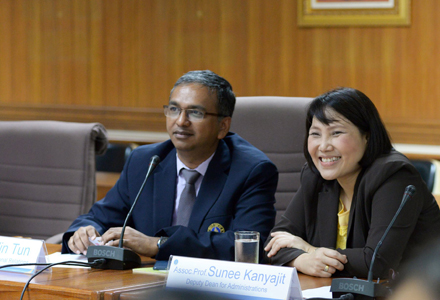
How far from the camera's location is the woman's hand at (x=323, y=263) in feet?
5.16

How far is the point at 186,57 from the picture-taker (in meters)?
4.64

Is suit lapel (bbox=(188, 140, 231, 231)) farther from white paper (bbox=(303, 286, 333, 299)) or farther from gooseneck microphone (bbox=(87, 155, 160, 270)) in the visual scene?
white paper (bbox=(303, 286, 333, 299))

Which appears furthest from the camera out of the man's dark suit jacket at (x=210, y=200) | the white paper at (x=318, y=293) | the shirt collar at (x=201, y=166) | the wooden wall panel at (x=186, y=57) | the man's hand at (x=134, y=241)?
the wooden wall panel at (x=186, y=57)

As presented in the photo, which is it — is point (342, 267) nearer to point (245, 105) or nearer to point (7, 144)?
point (245, 105)

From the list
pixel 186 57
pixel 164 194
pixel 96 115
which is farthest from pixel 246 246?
pixel 96 115

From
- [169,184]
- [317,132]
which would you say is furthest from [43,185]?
[317,132]

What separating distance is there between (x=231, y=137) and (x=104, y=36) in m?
2.89

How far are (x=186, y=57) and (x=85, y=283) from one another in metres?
3.43

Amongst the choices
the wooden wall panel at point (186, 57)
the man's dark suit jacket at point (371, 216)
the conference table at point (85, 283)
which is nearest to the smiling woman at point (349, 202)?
the man's dark suit jacket at point (371, 216)

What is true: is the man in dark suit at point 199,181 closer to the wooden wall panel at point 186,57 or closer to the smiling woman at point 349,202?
the smiling woman at point 349,202

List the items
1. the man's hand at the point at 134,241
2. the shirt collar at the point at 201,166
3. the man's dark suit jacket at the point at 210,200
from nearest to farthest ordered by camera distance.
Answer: the man's hand at the point at 134,241
the man's dark suit jacket at the point at 210,200
the shirt collar at the point at 201,166

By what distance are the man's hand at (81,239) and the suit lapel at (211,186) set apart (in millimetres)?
345

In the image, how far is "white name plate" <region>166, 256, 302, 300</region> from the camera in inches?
47.5

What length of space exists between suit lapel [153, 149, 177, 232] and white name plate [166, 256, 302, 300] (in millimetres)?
724
